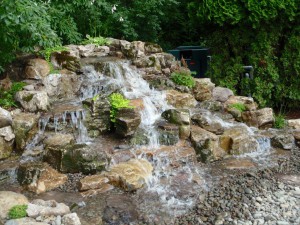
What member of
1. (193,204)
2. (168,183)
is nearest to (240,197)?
(193,204)

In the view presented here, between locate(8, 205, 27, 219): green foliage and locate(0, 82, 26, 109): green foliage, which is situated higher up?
locate(0, 82, 26, 109): green foliage

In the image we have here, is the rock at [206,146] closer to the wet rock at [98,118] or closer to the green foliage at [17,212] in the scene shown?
the wet rock at [98,118]

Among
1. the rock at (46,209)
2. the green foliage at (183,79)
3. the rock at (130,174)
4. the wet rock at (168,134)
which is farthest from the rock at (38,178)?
the green foliage at (183,79)

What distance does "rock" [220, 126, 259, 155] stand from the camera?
299 inches

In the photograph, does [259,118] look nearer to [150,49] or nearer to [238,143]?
[238,143]

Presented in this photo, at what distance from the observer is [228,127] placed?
27.2ft

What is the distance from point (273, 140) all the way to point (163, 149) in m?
2.78

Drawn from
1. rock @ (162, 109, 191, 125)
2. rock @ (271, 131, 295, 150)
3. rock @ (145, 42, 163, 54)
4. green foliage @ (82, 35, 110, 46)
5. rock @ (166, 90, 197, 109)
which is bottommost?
rock @ (271, 131, 295, 150)

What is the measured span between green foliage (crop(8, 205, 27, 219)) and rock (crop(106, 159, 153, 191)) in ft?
5.34

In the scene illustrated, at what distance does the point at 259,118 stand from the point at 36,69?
567 centimetres

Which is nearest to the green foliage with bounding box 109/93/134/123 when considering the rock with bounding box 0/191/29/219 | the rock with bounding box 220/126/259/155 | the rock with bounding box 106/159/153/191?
the rock with bounding box 106/159/153/191

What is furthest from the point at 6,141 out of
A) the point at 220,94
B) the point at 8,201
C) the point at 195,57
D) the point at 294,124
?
the point at 195,57

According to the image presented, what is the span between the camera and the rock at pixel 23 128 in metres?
6.60

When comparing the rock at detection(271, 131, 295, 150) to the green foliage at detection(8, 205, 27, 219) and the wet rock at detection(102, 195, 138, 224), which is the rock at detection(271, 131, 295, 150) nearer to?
the wet rock at detection(102, 195, 138, 224)
